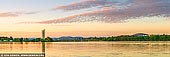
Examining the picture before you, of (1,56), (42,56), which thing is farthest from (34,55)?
(1,56)

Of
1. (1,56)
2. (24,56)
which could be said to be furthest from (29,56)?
(1,56)

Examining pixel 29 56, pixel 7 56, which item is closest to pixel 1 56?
pixel 7 56

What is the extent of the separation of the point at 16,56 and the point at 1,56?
1667 mm

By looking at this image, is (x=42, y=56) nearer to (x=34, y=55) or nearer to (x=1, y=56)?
(x=34, y=55)

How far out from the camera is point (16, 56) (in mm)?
43812

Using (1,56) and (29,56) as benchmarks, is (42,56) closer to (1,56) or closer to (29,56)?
(29,56)

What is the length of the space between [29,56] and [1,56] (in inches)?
130

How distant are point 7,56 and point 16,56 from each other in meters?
1.00

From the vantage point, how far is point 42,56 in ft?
144

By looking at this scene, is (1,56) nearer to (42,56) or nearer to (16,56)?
A: (16,56)

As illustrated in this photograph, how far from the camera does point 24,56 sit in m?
42.9

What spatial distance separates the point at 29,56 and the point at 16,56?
5.99 feet

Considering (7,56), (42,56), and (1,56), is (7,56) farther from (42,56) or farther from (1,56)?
(42,56)
